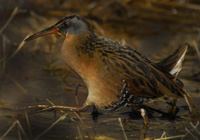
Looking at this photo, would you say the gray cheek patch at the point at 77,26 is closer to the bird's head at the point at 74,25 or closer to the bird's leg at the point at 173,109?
the bird's head at the point at 74,25

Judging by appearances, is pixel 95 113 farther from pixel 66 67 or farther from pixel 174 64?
pixel 66 67

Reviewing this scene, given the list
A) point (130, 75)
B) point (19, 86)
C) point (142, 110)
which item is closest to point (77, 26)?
point (130, 75)

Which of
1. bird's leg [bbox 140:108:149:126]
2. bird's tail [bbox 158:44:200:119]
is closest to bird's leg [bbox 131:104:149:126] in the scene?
bird's leg [bbox 140:108:149:126]

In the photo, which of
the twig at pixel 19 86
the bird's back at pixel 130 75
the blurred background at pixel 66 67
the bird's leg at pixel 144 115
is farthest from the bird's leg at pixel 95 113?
the twig at pixel 19 86

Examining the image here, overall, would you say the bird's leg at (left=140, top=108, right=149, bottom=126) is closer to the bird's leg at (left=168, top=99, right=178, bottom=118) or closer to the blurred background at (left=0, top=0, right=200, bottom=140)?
the blurred background at (left=0, top=0, right=200, bottom=140)

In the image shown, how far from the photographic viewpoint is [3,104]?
4766mm

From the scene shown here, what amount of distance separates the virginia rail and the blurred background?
25 centimetres

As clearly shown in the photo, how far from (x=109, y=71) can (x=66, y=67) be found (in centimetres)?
185

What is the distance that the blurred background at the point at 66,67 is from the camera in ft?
14.2

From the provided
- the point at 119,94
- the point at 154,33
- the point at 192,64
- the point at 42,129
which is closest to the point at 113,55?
the point at 119,94

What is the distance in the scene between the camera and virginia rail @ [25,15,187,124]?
4.41m

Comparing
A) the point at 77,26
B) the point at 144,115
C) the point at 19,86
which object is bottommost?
the point at 144,115

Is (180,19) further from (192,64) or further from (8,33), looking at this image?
(8,33)

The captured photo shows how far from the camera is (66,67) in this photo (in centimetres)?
618
